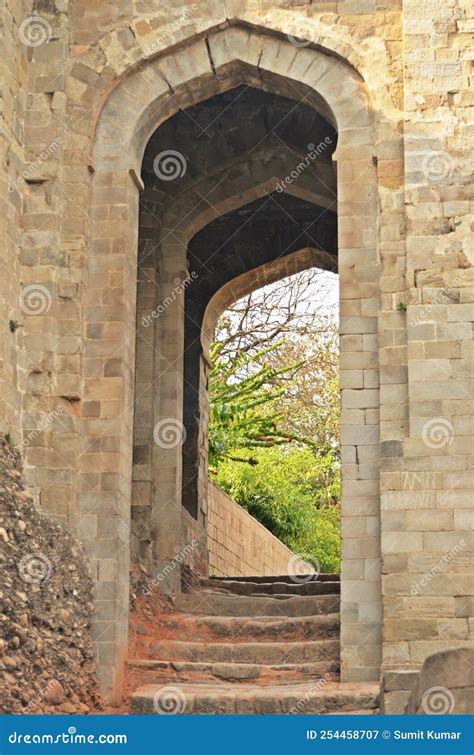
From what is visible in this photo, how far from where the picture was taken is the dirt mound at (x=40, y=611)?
9664mm

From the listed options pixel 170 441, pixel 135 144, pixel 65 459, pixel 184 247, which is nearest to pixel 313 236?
pixel 184 247

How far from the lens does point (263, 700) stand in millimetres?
10180

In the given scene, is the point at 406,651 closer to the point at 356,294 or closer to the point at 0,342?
the point at 356,294

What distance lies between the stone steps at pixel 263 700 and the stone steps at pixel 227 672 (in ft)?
0.95

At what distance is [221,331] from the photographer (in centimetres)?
2541

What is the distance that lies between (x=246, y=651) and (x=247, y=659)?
0.07 metres

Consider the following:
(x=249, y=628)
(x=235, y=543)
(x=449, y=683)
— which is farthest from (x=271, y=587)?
(x=449, y=683)

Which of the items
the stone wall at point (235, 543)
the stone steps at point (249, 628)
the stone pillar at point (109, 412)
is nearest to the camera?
the stone pillar at point (109, 412)

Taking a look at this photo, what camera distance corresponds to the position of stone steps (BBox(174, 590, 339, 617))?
12.4 meters

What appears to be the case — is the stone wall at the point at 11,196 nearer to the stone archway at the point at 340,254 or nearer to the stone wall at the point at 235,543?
the stone archway at the point at 340,254

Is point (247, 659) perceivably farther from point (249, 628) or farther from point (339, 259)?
point (339, 259)

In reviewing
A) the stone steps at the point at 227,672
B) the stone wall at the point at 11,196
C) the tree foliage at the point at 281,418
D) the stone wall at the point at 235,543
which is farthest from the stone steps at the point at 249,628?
the tree foliage at the point at 281,418

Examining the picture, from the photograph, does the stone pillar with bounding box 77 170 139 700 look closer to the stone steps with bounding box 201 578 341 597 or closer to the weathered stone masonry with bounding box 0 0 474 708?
the weathered stone masonry with bounding box 0 0 474 708

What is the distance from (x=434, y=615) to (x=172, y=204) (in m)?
6.26
